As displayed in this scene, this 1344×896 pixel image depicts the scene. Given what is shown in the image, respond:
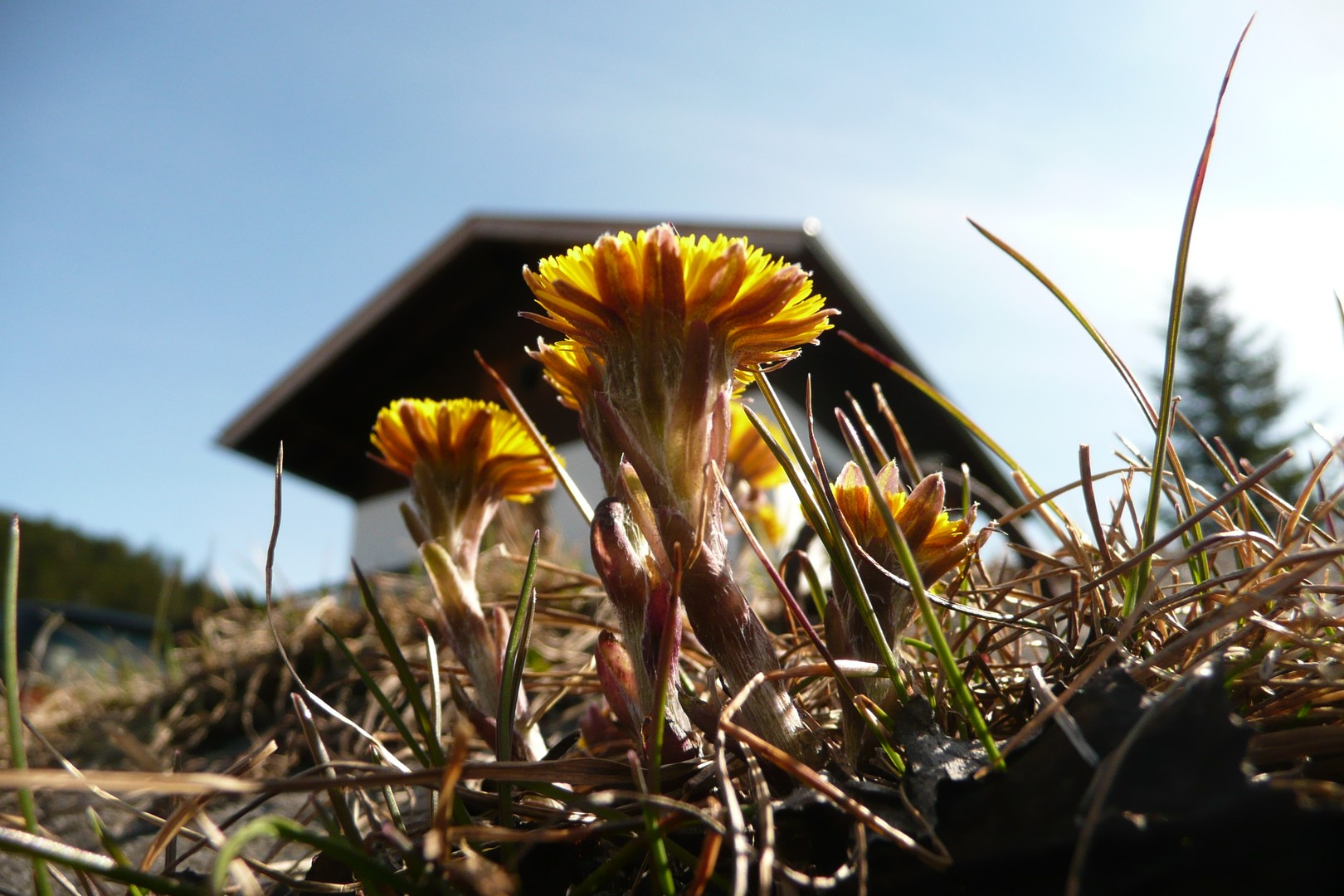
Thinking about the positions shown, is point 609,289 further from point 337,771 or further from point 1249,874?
point 337,771

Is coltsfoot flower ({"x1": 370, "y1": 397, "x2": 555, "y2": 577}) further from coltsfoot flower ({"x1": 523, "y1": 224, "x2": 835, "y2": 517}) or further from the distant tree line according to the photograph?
the distant tree line

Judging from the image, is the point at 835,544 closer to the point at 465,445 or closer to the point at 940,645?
the point at 940,645

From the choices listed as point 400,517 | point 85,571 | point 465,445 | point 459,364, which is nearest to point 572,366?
point 465,445

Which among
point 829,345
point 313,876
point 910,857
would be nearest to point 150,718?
point 313,876

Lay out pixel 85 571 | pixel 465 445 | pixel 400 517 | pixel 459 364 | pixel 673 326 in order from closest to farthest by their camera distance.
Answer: pixel 673 326
pixel 465 445
pixel 400 517
pixel 459 364
pixel 85 571

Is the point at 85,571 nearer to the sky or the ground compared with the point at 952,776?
nearer to the ground

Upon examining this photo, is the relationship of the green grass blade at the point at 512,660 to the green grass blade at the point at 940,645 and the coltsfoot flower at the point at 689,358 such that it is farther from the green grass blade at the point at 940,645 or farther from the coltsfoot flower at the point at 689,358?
the green grass blade at the point at 940,645
